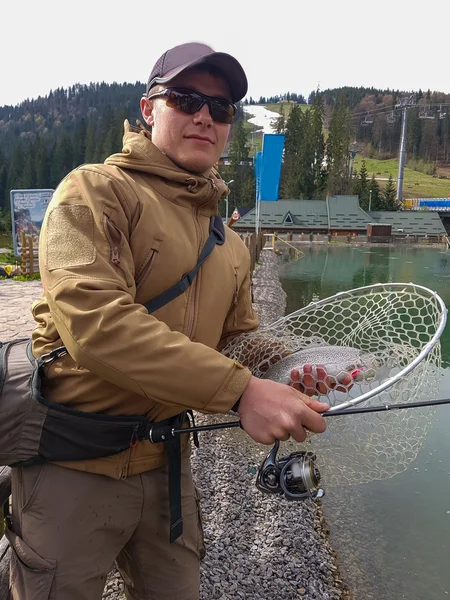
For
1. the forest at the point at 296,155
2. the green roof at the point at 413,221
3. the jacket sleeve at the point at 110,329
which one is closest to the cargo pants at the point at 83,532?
the jacket sleeve at the point at 110,329

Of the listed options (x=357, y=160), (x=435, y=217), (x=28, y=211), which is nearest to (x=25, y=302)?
(x=28, y=211)

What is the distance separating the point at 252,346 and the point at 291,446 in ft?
1.45

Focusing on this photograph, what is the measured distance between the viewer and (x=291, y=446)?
205 cm

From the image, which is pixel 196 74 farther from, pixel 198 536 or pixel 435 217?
pixel 435 217

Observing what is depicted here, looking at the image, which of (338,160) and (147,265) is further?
(338,160)

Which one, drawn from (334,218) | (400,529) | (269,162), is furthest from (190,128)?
(334,218)

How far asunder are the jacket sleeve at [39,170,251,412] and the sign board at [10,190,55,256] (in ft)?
47.4

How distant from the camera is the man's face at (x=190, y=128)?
69.2 inches

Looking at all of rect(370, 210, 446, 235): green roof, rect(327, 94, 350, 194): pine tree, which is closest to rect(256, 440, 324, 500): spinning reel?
rect(370, 210, 446, 235): green roof

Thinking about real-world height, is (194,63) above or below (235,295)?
above

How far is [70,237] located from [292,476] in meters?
1.15

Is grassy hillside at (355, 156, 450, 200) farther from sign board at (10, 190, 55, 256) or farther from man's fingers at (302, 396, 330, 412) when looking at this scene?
man's fingers at (302, 396, 330, 412)

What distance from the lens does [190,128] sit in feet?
5.84

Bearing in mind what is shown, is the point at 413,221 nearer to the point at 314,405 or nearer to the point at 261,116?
the point at 314,405
